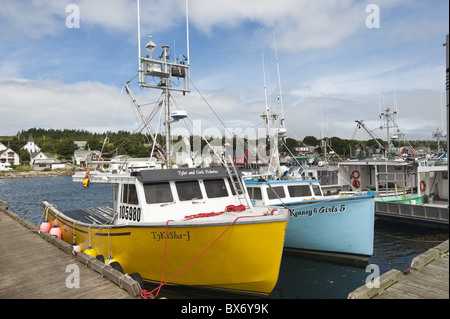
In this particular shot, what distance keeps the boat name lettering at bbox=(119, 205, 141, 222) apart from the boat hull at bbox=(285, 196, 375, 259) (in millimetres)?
6360

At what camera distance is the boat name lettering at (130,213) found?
8.86m

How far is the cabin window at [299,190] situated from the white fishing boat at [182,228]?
468 cm

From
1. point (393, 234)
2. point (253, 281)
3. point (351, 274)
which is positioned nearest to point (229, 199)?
point (253, 281)

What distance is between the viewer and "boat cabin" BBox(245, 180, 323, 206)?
1388 centimetres

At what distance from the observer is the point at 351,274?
11.3m

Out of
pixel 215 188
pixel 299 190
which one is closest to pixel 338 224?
pixel 299 190

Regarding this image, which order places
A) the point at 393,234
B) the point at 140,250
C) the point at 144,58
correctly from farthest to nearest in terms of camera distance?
the point at 393,234 → the point at 144,58 → the point at 140,250

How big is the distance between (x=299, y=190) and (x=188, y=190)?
22.5ft

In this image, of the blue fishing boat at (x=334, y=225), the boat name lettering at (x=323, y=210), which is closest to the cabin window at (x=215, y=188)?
the blue fishing boat at (x=334, y=225)

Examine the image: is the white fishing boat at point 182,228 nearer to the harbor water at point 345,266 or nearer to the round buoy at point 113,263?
the round buoy at point 113,263

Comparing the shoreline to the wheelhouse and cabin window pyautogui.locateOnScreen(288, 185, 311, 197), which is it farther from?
the wheelhouse

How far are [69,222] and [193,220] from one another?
724 centimetres

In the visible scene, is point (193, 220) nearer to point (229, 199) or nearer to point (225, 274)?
point (225, 274)

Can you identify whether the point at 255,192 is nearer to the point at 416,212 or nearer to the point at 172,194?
the point at 172,194
